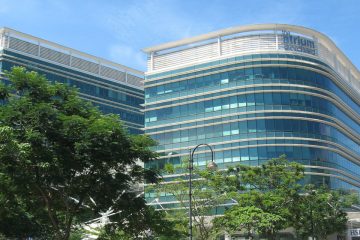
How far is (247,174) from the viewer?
40.2 m

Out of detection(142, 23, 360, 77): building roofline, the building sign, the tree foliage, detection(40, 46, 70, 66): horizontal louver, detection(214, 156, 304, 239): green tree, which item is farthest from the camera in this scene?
detection(40, 46, 70, 66): horizontal louver

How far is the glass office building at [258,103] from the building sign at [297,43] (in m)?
0.13

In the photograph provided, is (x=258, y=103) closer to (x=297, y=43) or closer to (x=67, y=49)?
(x=297, y=43)

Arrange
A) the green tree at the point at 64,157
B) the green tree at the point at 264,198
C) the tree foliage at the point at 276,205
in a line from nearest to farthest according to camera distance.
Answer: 1. the green tree at the point at 64,157
2. the green tree at the point at 264,198
3. the tree foliage at the point at 276,205

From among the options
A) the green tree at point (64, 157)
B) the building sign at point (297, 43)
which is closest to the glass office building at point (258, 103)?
the building sign at point (297, 43)

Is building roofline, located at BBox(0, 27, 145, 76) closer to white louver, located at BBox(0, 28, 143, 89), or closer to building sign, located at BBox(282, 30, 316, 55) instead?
white louver, located at BBox(0, 28, 143, 89)

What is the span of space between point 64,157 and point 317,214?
29818 mm

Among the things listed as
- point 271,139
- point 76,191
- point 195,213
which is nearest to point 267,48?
point 271,139

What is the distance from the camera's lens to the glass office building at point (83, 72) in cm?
8062

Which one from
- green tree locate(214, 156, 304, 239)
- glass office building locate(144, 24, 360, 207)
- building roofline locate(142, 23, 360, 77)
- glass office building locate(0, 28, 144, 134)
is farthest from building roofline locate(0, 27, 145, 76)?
green tree locate(214, 156, 304, 239)

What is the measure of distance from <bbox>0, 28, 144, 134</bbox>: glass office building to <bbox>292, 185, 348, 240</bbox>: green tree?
4223 cm

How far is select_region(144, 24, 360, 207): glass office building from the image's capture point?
6122cm

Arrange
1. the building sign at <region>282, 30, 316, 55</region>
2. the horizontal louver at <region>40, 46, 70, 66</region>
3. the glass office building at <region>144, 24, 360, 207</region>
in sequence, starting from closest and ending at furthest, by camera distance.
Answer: the glass office building at <region>144, 24, 360, 207</region>
the building sign at <region>282, 30, 316, 55</region>
the horizontal louver at <region>40, 46, 70, 66</region>

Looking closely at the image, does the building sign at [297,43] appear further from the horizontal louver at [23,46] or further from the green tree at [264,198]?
the horizontal louver at [23,46]
